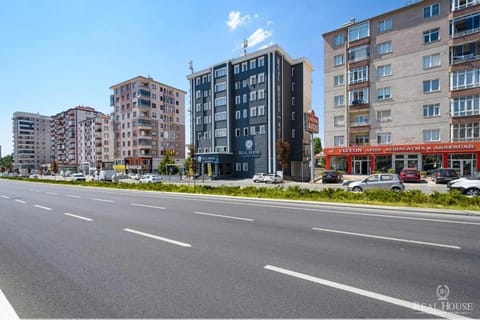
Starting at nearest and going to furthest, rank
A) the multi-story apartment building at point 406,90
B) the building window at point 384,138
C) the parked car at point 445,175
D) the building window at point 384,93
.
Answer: the parked car at point 445,175
the multi-story apartment building at point 406,90
the building window at point 384,138
the building window at point 384,93

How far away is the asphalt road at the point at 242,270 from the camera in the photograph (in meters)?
3.23

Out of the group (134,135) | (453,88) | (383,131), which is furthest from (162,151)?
(453,88)

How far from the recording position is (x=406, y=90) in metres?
33.5

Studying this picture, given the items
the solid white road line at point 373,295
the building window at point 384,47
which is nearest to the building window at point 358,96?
the building window at point 384,47

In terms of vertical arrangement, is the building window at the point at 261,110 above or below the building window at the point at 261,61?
below

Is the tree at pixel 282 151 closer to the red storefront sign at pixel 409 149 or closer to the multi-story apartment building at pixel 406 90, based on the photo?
the red storefront sign at pixel 409 149

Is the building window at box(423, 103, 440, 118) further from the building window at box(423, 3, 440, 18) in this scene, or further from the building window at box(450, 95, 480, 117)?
the building window at box(423, 3, 440, 18)

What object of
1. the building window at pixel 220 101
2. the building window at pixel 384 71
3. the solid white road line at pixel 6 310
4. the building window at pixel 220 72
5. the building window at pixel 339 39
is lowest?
the solid white road line at pixel 6 310

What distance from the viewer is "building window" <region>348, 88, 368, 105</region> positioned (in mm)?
36219

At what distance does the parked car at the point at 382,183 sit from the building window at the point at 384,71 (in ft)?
80.6

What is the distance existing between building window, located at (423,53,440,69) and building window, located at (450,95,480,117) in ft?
17.8

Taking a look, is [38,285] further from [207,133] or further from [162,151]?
[162,151]

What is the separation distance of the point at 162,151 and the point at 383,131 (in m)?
57.3

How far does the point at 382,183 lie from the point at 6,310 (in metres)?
19.5
